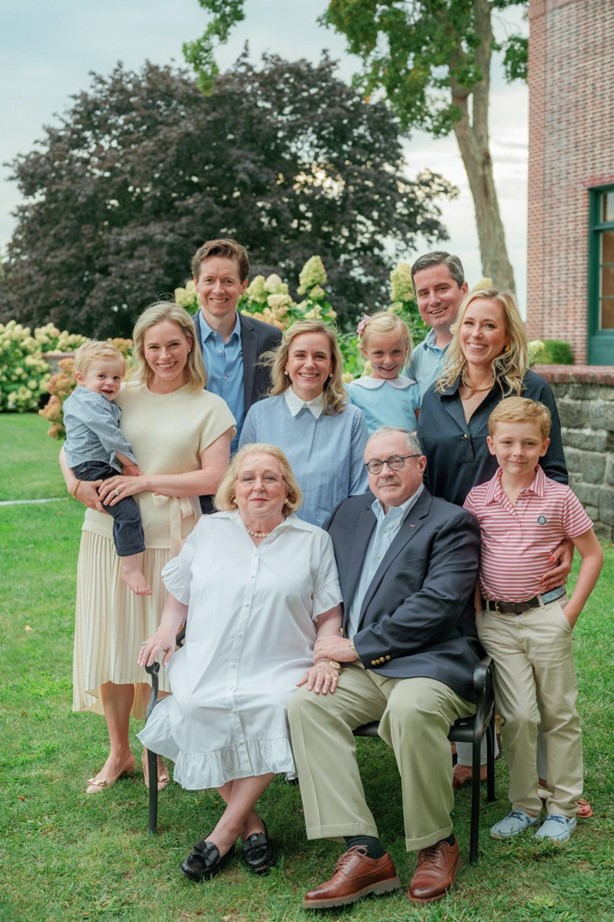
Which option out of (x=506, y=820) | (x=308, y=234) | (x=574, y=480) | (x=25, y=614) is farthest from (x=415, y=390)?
(x=308, y=234)

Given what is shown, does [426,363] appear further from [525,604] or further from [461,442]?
[525,604]

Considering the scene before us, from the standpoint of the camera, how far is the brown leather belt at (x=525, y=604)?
379 centimetres

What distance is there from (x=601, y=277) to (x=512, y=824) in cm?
1424

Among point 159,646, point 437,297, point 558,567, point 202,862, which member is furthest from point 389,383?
point 202,862

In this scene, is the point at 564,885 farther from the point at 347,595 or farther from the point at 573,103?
the point at 573,103

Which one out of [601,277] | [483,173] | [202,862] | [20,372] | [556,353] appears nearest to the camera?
[202,862]

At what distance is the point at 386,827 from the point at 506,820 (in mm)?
460

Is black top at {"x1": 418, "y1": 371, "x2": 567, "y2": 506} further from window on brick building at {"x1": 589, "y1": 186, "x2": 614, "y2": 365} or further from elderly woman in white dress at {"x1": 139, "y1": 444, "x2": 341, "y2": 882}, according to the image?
window on brick building at {"x1": 589, "y1": 186, "x2": 614, "y2": 365}

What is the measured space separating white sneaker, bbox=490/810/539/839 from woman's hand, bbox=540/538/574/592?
86 centimetres

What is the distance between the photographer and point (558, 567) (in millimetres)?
3803

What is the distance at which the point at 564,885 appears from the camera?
348 centimetres

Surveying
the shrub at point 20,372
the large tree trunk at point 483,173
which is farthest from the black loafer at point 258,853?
the shrub at point 20,372

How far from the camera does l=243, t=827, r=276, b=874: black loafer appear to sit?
362 cm

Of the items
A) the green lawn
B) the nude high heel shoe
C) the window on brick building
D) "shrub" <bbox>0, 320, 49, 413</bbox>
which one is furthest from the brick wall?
the nude high heel shoe
